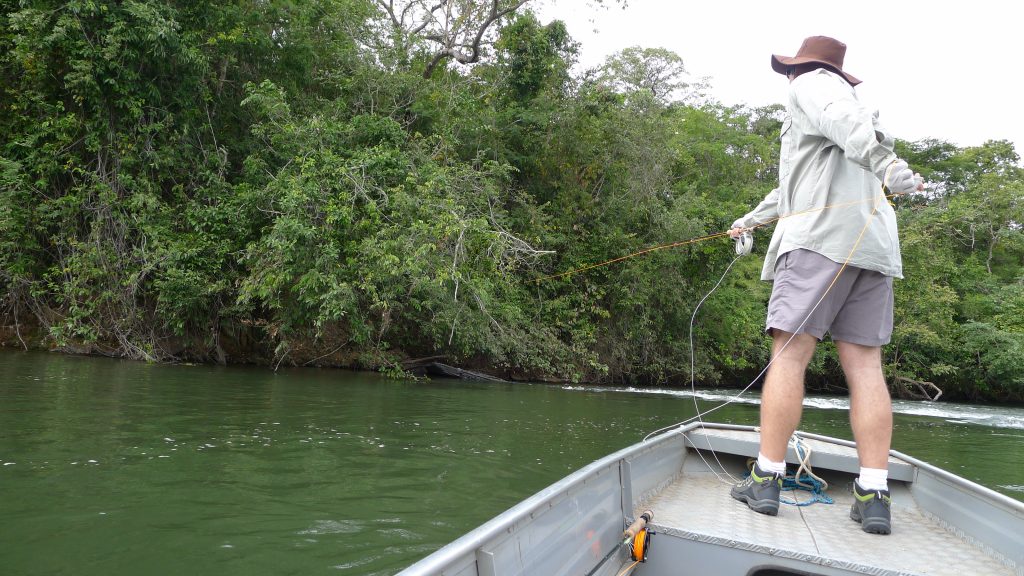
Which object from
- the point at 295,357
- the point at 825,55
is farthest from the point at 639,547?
the point at 295,357

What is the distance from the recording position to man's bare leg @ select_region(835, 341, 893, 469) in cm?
246

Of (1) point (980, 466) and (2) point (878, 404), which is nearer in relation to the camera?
(2) point (878, 404)

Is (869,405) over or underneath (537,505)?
over

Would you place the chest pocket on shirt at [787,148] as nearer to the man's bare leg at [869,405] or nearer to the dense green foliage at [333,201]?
the man's bare leg at [869,405]

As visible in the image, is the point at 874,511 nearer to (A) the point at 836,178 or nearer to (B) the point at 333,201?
(A) the point at 836,178

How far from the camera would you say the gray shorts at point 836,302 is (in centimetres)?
253

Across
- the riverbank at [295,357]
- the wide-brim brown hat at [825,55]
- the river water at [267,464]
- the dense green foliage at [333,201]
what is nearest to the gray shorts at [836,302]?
the wide-brim brown hat at [825,55]

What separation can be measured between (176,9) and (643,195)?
11.1 meters

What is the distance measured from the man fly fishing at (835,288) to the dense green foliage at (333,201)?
25.6ft

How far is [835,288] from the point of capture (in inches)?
99.7

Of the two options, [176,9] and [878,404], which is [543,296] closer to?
[176,9]

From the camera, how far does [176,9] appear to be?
11.7 metres

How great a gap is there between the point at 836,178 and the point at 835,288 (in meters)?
0.43

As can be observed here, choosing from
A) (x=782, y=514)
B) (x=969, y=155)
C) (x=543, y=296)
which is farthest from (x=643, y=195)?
(x=969, y=155)
